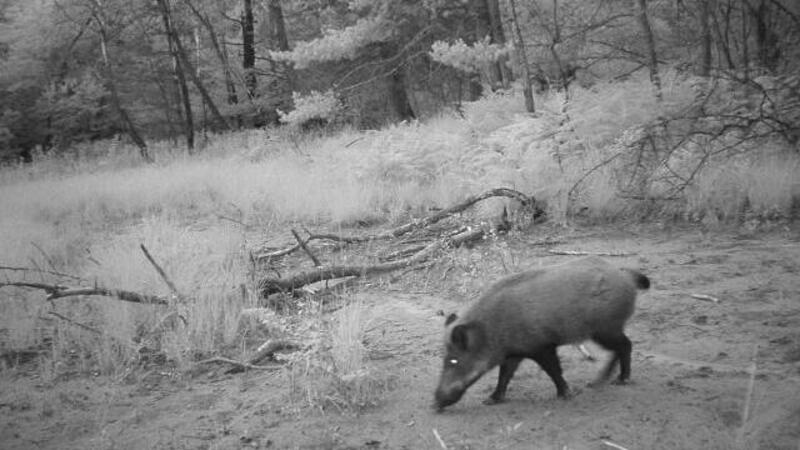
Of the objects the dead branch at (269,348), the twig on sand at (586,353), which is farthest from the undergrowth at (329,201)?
the twig on sand at (586,353)

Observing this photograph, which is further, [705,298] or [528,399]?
[705,298]

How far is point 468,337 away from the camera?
4566mm

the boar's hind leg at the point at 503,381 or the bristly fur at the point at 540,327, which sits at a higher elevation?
the bristly fur at the point at 540,327

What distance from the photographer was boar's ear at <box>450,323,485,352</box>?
452cm

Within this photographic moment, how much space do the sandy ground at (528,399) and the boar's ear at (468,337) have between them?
0.47 metres

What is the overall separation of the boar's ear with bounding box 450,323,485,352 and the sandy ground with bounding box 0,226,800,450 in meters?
0.47

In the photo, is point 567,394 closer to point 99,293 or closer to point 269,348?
point 269,348

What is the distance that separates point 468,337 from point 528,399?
710mm

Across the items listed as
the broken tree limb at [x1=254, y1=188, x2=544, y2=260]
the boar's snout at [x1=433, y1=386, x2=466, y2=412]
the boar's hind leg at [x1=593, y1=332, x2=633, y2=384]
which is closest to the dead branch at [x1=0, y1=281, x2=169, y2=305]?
the broken tree limb at [x1=254, y1=188, x2=544, y2=260]

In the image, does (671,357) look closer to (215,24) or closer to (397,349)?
(397,349)

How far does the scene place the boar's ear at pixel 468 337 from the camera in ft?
14.8

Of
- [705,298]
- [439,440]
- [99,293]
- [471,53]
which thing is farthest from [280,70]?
[439,440]

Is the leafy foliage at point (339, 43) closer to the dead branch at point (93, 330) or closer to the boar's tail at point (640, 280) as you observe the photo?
the dead branch at point (93, 330)

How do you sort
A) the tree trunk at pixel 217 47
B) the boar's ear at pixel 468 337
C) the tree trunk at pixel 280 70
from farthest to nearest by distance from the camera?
1. the tree trunk at pixel 217 47
2. the tree trunk at pixel 280 70
3. the boar's ear at pixel 468 337
